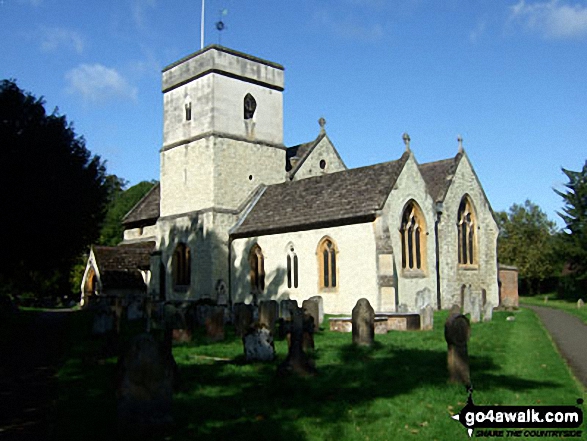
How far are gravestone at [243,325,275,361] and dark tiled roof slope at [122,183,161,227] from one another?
1116 inches

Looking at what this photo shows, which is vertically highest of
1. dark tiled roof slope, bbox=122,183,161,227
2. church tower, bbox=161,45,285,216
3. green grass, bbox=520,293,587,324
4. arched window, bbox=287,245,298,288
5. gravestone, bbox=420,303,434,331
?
church tower, bbox=161,45,285,216

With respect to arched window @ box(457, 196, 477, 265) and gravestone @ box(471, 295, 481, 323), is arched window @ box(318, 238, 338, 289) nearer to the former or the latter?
gravestone @ box(471, 295, 481, 323)

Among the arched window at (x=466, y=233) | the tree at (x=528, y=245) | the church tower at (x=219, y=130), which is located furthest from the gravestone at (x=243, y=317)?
the tree at (x=528, y=245)

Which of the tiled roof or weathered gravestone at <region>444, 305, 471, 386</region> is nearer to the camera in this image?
weathered gravestone at <region>444, 305, 471, 386</region>

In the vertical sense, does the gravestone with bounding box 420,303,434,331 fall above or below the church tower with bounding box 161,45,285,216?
below

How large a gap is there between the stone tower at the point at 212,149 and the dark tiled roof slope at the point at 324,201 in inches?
70.4

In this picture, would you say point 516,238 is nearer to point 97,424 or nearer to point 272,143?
point 272,143

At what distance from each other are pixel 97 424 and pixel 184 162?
89.4ft

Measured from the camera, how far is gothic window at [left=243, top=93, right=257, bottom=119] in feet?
113

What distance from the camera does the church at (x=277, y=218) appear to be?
2666 centimetres

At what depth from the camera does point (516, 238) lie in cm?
5841

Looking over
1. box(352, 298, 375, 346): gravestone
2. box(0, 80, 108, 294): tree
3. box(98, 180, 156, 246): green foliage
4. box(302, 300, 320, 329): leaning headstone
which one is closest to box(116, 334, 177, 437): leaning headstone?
box(352, 298, 375, 346): gravestone
